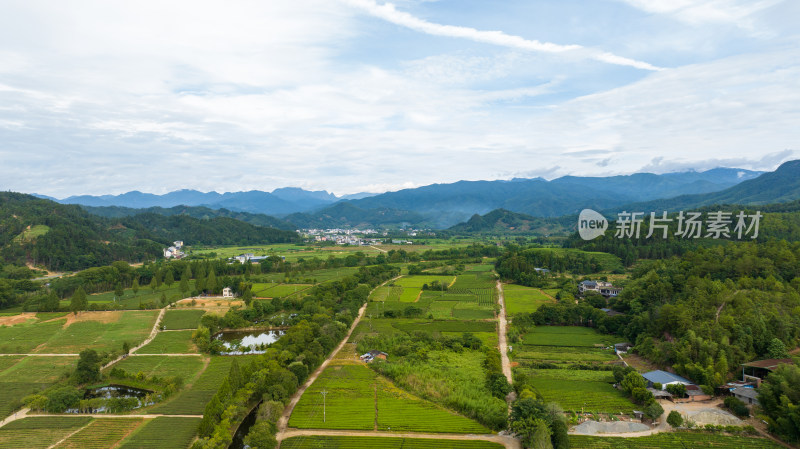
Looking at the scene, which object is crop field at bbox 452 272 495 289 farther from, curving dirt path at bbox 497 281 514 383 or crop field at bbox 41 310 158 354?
crop field at bbox 41 310 158 354

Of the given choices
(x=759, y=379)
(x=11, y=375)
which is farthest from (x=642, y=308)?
(x=11, y=375)

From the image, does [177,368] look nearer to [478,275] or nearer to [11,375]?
[11,375]

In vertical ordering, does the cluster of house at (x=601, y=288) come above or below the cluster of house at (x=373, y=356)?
above

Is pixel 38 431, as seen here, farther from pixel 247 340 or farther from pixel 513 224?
pixel 513 224

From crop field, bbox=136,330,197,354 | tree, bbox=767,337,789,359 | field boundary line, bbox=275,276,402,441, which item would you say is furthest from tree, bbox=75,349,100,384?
tree, bbox=767,337,789,359

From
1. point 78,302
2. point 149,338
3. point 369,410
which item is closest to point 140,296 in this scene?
point 78,302

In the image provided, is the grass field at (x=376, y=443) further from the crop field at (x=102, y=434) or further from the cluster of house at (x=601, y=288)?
the cluster of house at (x=601, y=288)

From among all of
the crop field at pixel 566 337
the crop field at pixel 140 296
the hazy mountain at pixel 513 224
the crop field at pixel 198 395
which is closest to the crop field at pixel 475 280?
the crop field at pixel 566 337
